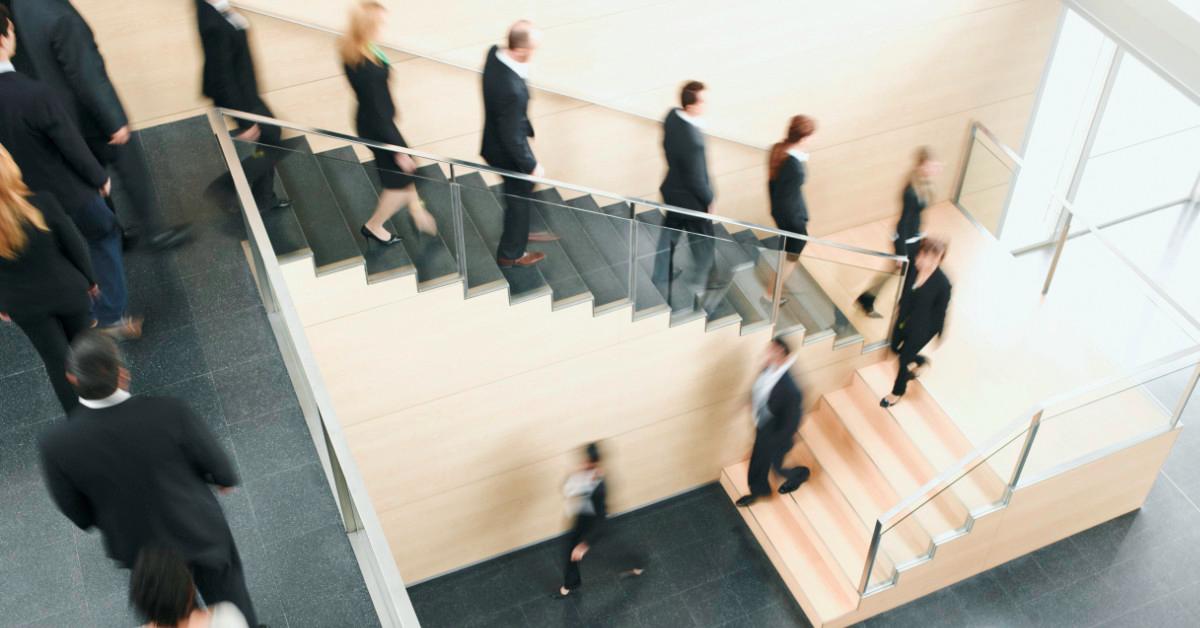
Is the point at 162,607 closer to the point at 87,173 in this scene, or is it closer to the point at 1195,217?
the point at 87,173

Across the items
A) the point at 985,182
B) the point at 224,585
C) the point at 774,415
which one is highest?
the point at 224,585

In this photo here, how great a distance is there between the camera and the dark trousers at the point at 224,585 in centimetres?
382

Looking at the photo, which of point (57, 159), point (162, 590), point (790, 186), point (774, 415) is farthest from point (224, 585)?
point (790, 186)

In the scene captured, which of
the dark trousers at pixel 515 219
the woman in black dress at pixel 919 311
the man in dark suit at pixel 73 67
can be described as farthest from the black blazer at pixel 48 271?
the woman in black dress at pixel 919 311

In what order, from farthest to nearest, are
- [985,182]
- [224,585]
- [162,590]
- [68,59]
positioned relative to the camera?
[985,182], [68,59], [224,585], [162,590]

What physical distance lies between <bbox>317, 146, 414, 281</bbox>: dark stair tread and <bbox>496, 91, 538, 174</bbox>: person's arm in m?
0.80

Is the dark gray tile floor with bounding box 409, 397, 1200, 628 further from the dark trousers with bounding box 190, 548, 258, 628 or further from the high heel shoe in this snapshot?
the dark trousers with bounding box 190, 548, 258, 628

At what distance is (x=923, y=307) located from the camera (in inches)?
300

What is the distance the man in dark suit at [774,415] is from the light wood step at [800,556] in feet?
0.67

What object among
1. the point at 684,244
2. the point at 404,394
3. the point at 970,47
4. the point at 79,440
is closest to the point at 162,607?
the point at 79,440

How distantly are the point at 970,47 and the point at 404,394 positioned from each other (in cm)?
557

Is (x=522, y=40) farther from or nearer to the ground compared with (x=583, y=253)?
farther from the ground

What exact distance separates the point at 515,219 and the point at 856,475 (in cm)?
363

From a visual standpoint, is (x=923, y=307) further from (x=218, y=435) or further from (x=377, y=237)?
(x=218, y=435)
